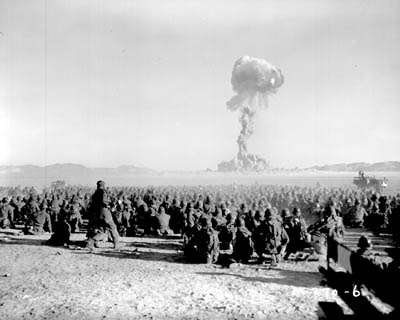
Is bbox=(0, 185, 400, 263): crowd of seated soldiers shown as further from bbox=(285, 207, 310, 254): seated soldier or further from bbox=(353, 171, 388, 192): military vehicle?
bbox=(353, 171, 388, 192): military vehicle

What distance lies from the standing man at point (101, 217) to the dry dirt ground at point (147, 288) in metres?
0.86

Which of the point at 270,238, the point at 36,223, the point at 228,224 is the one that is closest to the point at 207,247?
the point at 270,238

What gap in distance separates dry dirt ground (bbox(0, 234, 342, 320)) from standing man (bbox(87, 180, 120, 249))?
33.8 inches

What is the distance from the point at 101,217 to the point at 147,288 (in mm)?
4768

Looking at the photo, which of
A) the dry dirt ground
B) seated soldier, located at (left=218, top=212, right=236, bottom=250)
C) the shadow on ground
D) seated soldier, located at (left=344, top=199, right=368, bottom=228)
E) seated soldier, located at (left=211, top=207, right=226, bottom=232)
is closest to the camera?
the dry dirt ground

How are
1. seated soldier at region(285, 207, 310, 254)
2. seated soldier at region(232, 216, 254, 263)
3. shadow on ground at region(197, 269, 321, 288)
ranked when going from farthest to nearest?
seated soldier at region(285, 207, 310, 254) → seated soldier at region(232, 216, 254, 263) → shadow on ground at region(197, 269, 321, 288)

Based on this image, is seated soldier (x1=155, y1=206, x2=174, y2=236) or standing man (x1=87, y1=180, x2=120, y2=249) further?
seated soldier (x1=155, y1=206, x2=174, y2=236)

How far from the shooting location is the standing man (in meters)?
11.5

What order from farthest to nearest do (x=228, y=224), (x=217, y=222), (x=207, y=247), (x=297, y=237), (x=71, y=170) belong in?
(x=71, y=170)
(x=217, y=222)
(x=228, y=224)
(x=297, y=237)
(x=207, y=247)

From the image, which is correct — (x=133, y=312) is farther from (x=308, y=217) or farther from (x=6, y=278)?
(x=308, y=217)

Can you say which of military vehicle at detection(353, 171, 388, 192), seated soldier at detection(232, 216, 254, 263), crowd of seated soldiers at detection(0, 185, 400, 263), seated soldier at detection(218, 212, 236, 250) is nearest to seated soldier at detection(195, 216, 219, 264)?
crowd of seated soldiers at detection(0, 185, 400, 263)

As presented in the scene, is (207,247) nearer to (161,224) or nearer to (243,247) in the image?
(243,247)

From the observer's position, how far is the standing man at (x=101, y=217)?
37.7 ft

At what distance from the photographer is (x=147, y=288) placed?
7301 mm
